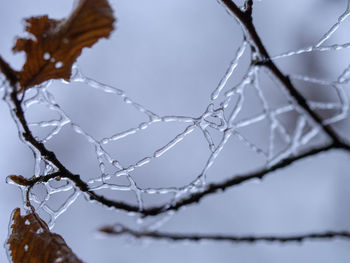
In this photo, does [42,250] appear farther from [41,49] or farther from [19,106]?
[41,49]

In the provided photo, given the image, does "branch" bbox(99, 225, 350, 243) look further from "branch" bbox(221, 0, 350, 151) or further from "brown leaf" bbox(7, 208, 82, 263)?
"brown leaf" bbox(7, 208, 82, 263)

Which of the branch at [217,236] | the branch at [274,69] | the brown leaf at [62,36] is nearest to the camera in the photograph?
the branch at [217,236]

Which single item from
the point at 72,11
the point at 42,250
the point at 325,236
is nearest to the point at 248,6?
the point at 72,11

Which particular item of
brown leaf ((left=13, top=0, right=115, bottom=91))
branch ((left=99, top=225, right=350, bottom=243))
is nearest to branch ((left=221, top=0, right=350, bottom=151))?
branch ((left=99, top=225, right=350, bottom=243))

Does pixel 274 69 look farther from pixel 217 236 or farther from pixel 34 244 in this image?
pixel 34 244

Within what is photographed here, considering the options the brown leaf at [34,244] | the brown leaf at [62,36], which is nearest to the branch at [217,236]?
the brown leaf at [34,244]

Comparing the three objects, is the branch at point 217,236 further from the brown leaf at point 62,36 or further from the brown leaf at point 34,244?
the brown leaf at point 62,36

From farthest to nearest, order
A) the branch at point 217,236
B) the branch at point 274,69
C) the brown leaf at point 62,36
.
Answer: the brown leaf at point 62,36 → the branch at point 274,69 → the branch at point 217,236
